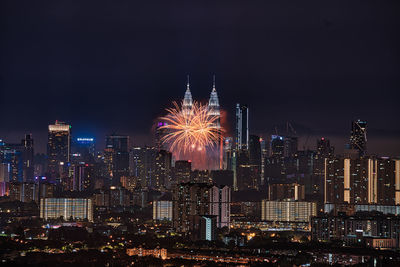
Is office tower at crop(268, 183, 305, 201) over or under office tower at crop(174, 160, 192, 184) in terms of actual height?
under

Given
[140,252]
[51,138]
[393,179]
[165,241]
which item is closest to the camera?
[140,252]

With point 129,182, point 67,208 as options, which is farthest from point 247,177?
point 67,208

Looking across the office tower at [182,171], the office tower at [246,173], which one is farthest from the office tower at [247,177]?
the office tower at [182,171]

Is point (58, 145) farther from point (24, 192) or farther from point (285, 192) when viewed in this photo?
point (285, 192)

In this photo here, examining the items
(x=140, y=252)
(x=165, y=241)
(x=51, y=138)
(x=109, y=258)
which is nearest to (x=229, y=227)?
(x=165, y=241)

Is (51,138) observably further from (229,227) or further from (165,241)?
(165,241)

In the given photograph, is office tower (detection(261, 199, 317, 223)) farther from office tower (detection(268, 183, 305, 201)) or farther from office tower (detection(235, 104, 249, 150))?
office tower (detection(235, 104, 249, 150))

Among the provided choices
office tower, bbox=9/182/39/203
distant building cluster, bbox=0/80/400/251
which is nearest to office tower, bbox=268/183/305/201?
distant building cluster, bbox=0/80/400/251
